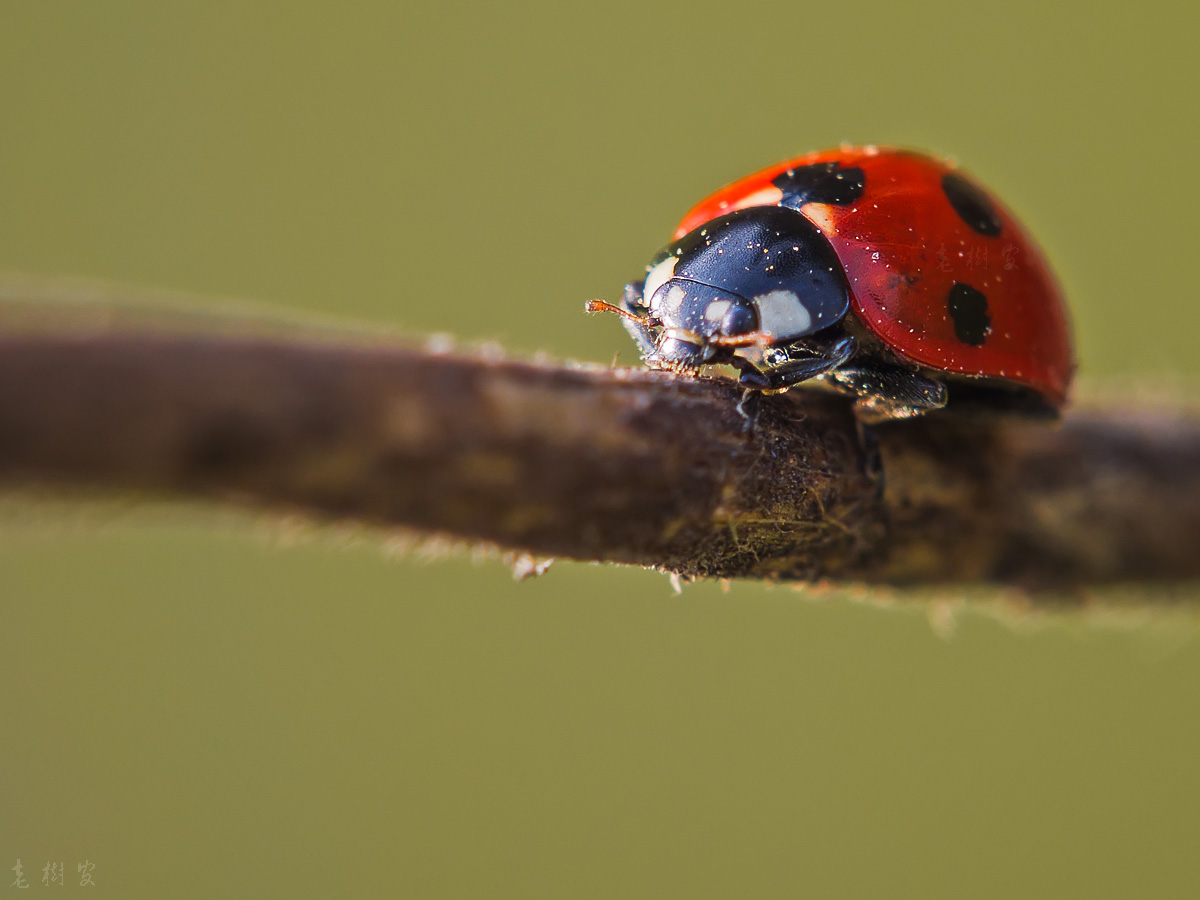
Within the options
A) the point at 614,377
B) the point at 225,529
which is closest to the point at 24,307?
the point at 225,529

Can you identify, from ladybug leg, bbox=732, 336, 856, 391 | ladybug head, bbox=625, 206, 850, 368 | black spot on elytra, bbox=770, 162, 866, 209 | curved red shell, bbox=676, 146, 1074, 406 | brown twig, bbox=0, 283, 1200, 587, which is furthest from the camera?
black spot on elytra, bbox=770, 162, 866, 209

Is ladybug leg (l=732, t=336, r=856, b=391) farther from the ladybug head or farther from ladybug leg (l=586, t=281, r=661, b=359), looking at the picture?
ladybug leg (l=586, t=281, r=661, b=359)

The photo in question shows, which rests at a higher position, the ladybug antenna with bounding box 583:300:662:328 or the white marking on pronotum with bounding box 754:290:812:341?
the white marking on pronotum with bounding box 754:290:812:341

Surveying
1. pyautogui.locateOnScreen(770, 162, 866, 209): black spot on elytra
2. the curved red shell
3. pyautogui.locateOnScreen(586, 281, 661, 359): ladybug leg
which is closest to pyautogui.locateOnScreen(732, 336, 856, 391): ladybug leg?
the curved red shell

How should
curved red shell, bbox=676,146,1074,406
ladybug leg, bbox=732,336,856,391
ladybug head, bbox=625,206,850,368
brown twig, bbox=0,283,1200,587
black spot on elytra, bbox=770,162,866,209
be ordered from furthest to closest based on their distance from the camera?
black spot on elytra, bbox=770,162,866,209, curved red shell, bbox=676,146,1074,406, ladybug head, bbox=625,206,850,368, ladybug leg, bbox=732,336,856,391, brown twig, bbox=0,283,1200,587

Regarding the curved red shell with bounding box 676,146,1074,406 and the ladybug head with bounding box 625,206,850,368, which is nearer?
the ladybug head with bounding box 625,206,850,368

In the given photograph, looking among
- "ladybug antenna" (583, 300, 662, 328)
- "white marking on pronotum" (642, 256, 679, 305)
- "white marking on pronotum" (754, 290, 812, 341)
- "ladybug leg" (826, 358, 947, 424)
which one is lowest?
"ladybug leg" (826, 358, 947, 424)

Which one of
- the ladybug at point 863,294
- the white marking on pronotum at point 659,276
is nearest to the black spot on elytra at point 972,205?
the ladybug at point 863,294

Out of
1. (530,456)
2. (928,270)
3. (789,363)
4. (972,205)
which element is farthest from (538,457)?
(972,205)
